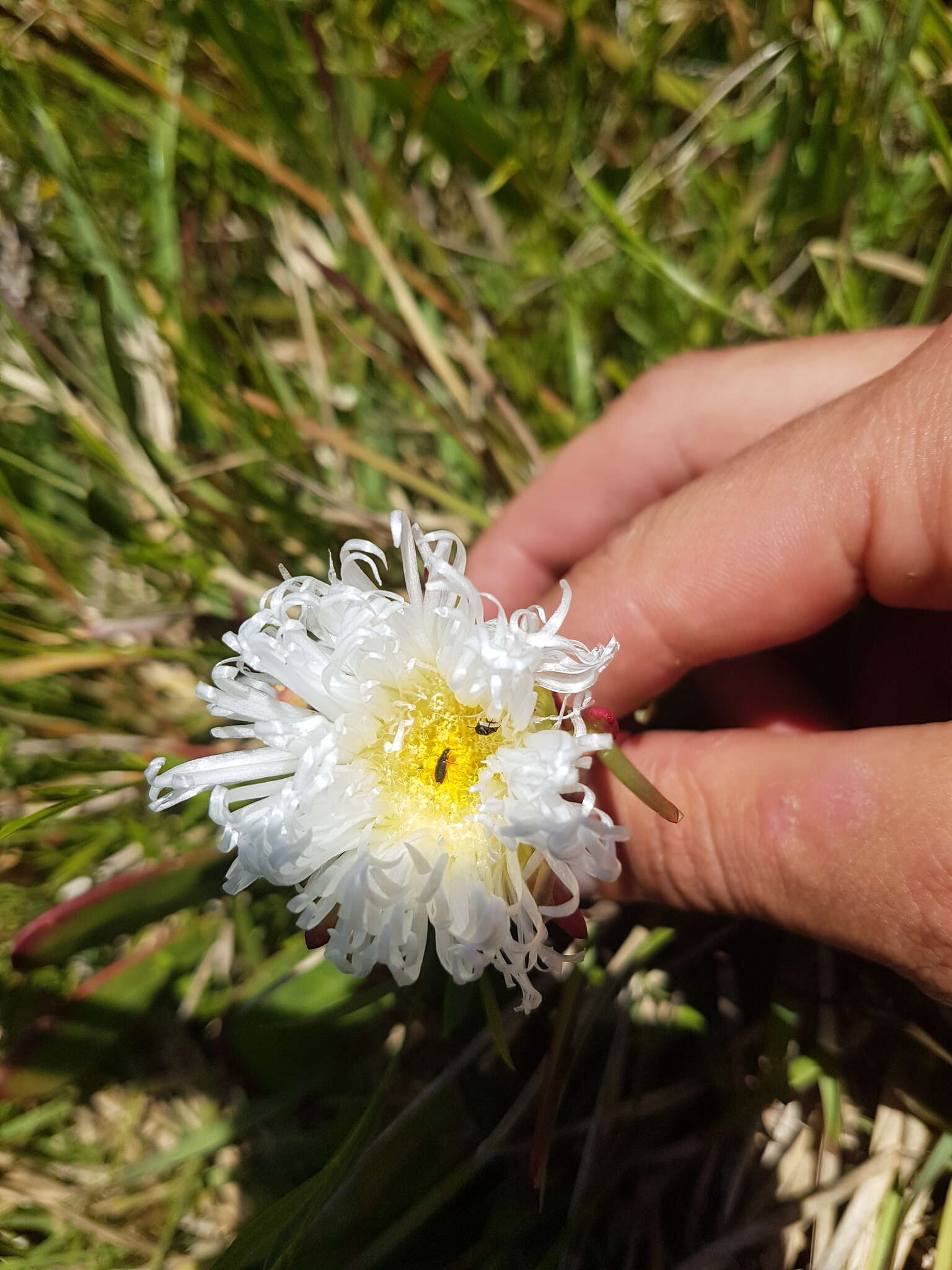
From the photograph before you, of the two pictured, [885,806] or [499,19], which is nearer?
[885,806]

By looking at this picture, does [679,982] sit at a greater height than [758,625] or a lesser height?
lesser

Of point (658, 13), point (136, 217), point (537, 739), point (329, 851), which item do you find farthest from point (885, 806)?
point (136, 217)

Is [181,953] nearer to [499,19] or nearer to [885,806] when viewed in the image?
[885,806]

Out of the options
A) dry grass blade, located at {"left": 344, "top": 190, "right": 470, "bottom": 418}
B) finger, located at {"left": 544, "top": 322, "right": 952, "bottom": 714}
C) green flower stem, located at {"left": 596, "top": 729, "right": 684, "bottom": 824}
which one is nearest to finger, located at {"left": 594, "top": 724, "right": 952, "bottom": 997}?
finger, located at {"left": 544, "top": 322, "right": 952, "bottom": 714}

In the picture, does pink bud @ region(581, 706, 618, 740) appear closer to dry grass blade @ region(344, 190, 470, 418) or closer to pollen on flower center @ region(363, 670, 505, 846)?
pollen on flower center @ region(363, 670, 505, 846)

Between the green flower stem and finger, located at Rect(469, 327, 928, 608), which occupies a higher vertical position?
finger, located at Rect(469, 327, 928, 608)

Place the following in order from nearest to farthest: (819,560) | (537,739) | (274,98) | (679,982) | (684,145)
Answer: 1. (537,739)
2. (819,560)
3. (679,982)
4. (274,98)
5. (684,145)

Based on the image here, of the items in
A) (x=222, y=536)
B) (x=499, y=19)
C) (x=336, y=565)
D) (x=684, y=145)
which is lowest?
(x=336, y=565)
